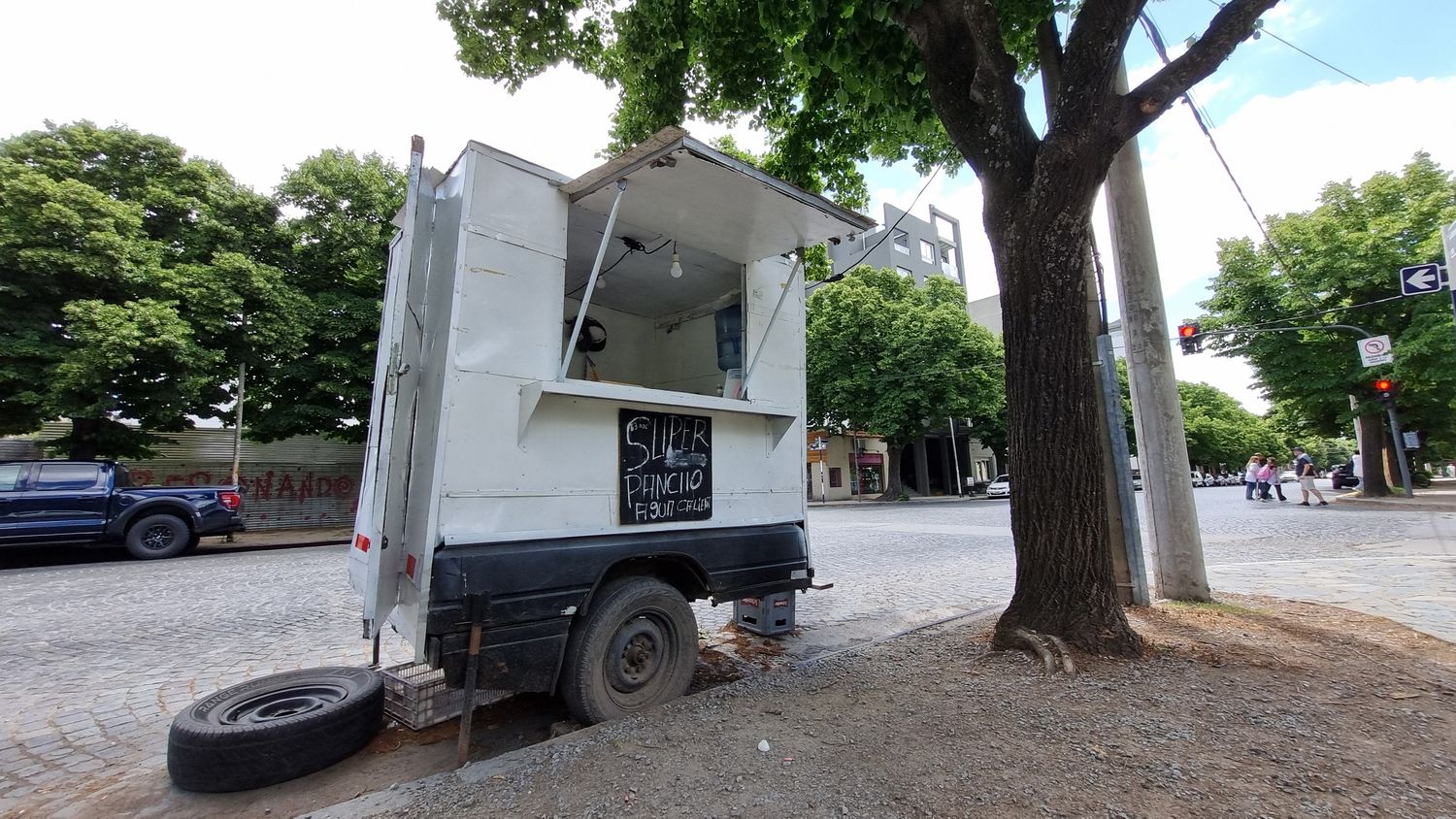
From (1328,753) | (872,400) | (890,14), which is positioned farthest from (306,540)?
(872,400)

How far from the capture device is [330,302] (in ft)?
55.5

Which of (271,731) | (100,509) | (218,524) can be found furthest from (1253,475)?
(100,509)

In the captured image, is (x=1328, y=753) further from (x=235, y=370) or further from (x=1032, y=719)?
(x=235, y=370)

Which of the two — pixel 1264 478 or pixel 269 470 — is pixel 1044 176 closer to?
pixel 269 470

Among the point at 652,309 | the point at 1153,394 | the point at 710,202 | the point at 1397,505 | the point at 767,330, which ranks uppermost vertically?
the point at 710,202

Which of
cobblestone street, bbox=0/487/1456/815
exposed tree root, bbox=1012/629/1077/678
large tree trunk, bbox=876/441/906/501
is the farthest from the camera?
large tree trunk, bbox=876/441/906/501

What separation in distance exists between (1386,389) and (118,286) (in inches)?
1273

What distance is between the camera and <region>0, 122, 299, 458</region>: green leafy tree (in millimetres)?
12648

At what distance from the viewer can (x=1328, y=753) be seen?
2742mm

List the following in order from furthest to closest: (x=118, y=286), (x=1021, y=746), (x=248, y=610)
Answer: (x=118, y=286), (x=248, y=610), (x=1021, y=746)

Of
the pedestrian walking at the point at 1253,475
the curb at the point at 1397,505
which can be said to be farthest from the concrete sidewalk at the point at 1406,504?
the pedestrian walking at the point at 1253,475

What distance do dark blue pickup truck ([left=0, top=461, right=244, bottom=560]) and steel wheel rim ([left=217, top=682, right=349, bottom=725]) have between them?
→ 35.7ft

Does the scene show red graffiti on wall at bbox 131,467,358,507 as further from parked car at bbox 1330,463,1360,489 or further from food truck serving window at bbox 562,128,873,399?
parked car at bbox 1330,463,1360,489

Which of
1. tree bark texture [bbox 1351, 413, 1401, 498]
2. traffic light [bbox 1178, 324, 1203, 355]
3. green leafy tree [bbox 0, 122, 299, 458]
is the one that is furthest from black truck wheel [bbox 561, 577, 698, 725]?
tree bark texture [bbox 1351, 413, 1401, 498]
